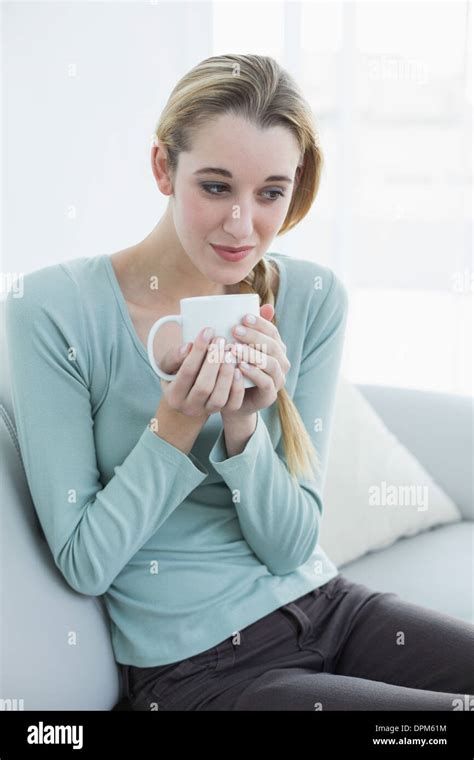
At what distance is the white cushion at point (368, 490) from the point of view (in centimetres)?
168

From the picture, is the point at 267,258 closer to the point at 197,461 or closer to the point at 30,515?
the point at 197,461

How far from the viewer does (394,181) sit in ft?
8.60

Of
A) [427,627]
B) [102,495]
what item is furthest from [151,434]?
[427,627]

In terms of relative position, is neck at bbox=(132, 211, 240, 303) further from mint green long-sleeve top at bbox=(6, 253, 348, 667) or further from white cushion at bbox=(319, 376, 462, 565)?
white cushion at bbox=(319, 376, 462, 565)

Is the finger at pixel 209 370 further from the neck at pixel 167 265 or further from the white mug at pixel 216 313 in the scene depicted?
the neck at pixel 167 265

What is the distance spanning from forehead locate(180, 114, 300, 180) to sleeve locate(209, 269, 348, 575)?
30 centimetres

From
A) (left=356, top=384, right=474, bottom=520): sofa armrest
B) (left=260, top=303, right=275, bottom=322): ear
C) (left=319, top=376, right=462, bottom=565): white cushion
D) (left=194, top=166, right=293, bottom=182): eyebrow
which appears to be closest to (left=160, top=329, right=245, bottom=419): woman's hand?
(left=260, top=303, right=275, bottom=322): ear

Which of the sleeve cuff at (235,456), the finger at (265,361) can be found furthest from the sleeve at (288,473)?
the finger at (265,361)

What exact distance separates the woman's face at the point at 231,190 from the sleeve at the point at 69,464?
203 millimetres

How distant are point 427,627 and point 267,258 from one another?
1.93ft

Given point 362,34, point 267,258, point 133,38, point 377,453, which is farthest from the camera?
point 362,34

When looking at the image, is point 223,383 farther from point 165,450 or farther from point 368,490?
point 368,490

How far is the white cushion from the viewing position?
1676mm

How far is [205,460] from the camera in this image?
1193 mm
